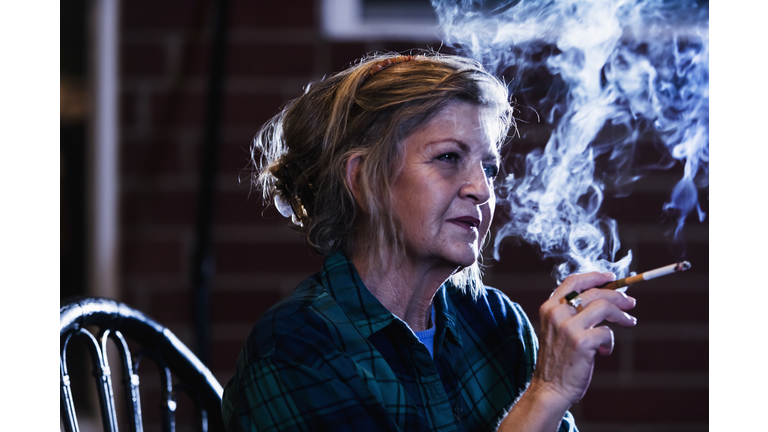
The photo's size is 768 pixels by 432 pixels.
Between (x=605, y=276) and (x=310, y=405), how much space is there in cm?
48

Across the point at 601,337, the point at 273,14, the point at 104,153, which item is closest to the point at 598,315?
the point at 601,337

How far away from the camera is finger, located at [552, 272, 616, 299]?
951 millimetres

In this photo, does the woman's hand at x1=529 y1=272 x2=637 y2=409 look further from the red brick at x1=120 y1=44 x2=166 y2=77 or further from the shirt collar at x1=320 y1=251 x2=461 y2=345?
the red brick at x1=120 y1=44 x2=166 y2=77

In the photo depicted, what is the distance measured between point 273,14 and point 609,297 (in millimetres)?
1447

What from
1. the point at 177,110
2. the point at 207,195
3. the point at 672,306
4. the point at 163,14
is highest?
the point at 163,14

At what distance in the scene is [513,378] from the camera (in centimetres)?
113

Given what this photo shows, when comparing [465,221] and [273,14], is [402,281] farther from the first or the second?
[273,14]


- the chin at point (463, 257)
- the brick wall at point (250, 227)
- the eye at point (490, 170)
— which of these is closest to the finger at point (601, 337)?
the chin at point (463, 257)

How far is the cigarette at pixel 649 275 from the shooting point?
827 millimetres

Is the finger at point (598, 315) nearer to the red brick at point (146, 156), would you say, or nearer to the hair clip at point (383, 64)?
the hair clip at point (383, 64)

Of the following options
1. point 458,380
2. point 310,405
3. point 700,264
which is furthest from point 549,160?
point 310,405

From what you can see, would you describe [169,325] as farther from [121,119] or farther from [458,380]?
[458,380]

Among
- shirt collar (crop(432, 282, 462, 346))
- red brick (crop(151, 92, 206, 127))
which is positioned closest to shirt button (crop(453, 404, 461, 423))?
shirt collar (crop(432, 282, 462, 346))

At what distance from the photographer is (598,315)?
901mm
